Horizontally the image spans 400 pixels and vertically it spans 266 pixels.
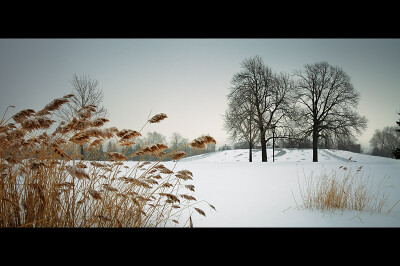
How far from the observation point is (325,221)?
301 cm

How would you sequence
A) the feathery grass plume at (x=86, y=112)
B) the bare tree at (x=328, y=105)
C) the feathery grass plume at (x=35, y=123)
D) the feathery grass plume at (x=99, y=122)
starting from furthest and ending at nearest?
the bare tree at (x=328, y=105), the feathery grass plume at (x=86, y=112), the feathery grass plume at (x=99, y=122), the feathery grass plume at (x=35, y=123)

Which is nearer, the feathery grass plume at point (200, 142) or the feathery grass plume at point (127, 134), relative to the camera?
the feathery grass plume at point (200, 142)

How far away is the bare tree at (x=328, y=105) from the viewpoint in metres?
13.1

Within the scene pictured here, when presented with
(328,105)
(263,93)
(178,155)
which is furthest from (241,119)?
(178,155)

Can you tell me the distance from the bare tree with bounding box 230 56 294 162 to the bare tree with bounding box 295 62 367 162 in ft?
3.33

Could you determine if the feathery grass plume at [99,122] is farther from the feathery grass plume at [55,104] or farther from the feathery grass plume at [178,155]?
the feathery grass plume at [178,155]

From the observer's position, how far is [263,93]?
14.3 metres

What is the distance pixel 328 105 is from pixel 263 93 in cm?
446

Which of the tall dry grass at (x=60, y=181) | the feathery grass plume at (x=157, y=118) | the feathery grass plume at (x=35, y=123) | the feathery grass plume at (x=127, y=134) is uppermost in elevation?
the feathery grass plume at (x=157, y=118)

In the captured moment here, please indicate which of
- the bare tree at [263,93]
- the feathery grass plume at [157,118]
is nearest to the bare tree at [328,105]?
the bare tree at [263,93]

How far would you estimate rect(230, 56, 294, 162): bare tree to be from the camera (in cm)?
1370

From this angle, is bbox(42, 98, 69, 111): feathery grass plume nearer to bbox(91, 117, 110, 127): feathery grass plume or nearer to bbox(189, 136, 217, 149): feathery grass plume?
bbox(91, 117, 110, 127): feathery grass plume

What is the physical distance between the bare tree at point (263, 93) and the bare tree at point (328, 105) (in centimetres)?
101
